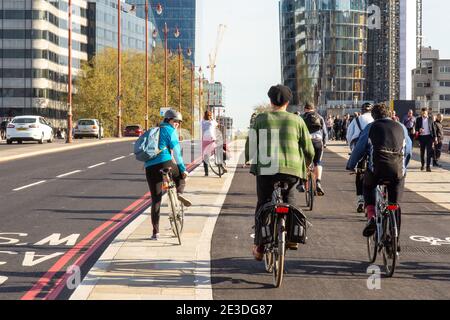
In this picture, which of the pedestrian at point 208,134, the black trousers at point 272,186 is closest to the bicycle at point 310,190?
the black trousers at point 272,186

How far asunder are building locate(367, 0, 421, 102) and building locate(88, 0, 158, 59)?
4552 cm

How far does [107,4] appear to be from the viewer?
155m

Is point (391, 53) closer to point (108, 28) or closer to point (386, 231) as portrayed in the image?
point (108, 28)

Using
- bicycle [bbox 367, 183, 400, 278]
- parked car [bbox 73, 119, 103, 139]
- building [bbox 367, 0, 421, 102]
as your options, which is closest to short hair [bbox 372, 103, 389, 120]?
bicycle [bbox 367, 183, 400, 278]

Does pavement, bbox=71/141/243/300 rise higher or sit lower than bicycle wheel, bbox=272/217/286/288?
lower

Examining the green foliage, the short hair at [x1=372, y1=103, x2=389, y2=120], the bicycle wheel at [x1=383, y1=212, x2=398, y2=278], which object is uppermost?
the green foliage

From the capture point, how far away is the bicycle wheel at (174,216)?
33.7 feet

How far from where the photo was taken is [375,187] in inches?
354

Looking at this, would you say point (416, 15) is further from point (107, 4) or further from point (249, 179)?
point (249, 179)

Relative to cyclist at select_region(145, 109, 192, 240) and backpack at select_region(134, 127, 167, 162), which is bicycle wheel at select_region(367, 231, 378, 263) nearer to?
cyclist at select_region(145, 109, 192, 240)

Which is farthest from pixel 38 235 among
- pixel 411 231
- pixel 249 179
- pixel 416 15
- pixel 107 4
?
pixel 416 15

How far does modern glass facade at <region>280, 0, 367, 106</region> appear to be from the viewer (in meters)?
158

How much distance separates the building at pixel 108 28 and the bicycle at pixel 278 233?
135 m

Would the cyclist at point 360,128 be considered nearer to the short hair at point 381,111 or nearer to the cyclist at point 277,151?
the short hair at point 381,111
